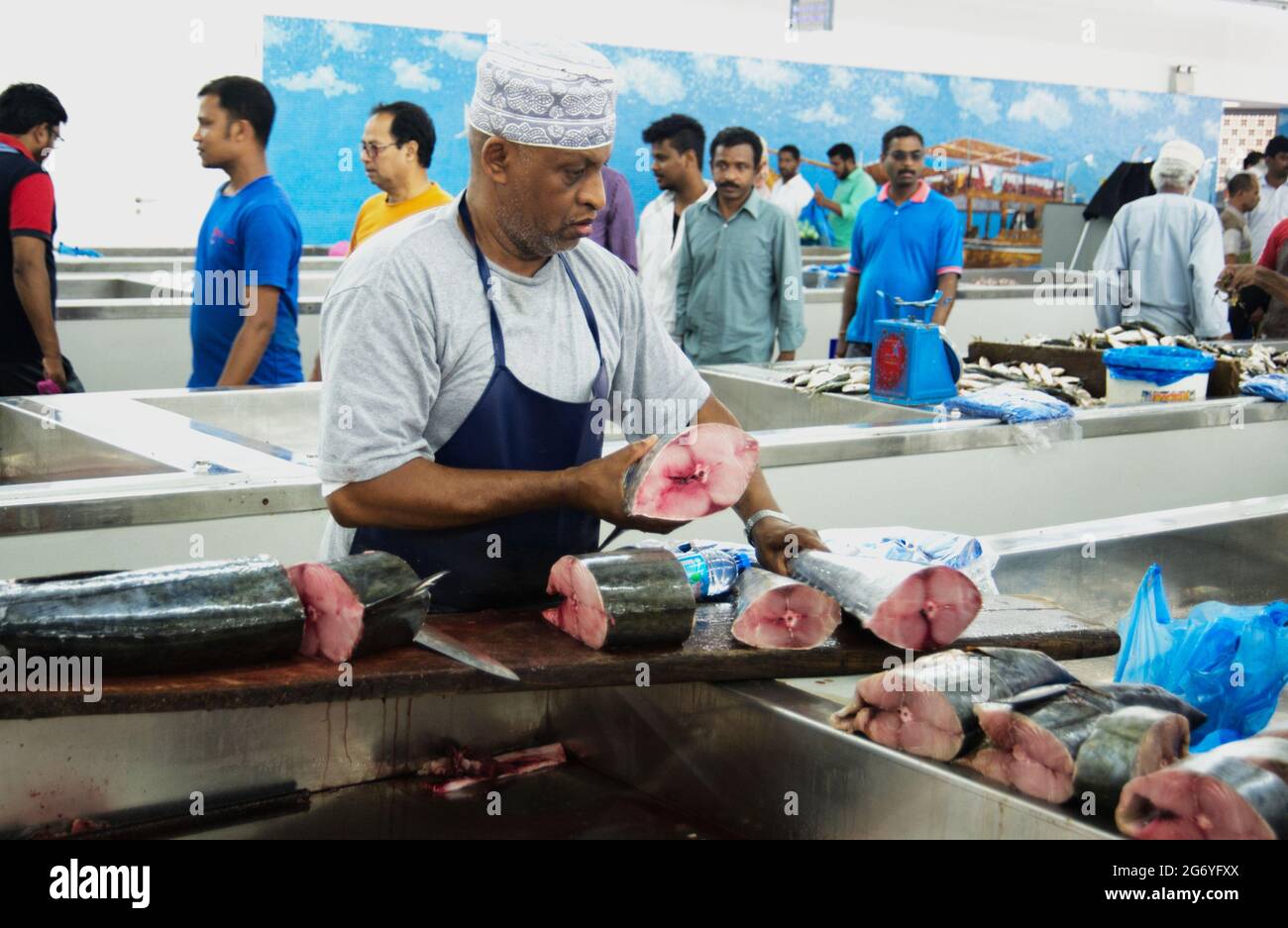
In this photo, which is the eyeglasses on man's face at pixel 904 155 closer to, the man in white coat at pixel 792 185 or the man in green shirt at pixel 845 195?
the man in white coat at pixel 792 185

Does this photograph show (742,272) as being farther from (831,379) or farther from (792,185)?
(792,185)

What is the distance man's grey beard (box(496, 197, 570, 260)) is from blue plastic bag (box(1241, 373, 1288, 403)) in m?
4.00

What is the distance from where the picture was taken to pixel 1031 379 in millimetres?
5465

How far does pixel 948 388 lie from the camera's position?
5066 millimetres

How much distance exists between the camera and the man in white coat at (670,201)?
691 centimetres

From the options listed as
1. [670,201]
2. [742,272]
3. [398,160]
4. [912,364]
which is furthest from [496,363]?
[670,201]

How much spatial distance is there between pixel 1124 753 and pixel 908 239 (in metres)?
5.25

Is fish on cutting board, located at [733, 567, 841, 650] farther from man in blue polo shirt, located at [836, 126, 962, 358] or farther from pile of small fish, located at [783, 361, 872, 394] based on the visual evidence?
man in blue polo shirt, located at [836, 126, 962, 358]

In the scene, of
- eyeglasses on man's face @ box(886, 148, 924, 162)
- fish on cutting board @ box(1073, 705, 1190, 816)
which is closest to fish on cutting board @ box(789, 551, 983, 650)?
fish on cutting board @ box(1073, 705, 1190, 816)

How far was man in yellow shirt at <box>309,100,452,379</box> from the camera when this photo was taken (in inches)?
213

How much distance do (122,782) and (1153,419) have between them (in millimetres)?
4049
